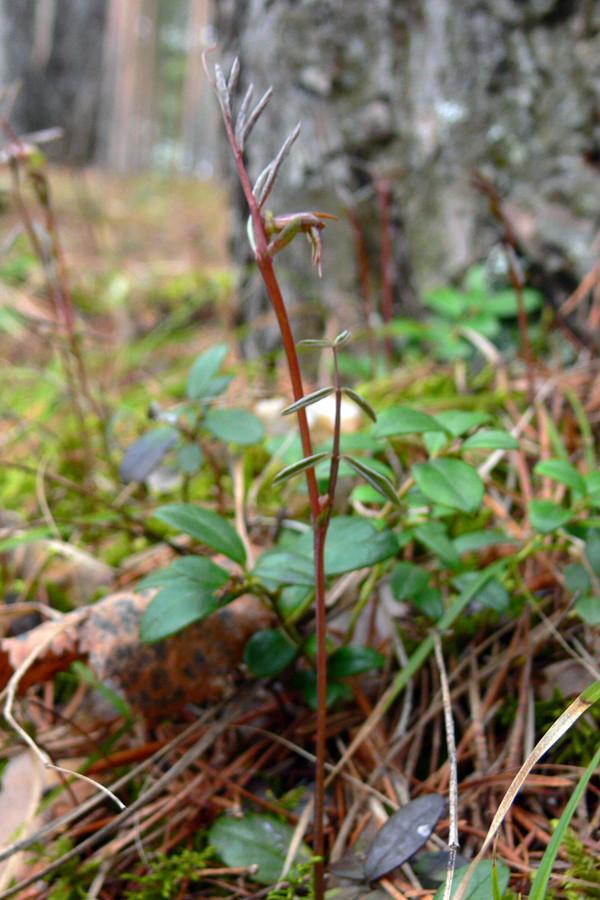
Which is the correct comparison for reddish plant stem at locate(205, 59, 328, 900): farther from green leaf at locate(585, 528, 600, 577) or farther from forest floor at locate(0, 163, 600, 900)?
green leaf at locate(585, 528, 600, 577)

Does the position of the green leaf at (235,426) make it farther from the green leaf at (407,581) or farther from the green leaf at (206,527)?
the green leaf at (407,581)

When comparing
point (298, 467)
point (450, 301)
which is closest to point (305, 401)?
→ point (298, 467)

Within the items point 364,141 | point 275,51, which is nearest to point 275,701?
point 364,141

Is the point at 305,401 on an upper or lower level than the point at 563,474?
upper

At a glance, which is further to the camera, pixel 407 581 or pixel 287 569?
pixel 407 581

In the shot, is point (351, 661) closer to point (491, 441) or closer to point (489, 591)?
point (489, 591)

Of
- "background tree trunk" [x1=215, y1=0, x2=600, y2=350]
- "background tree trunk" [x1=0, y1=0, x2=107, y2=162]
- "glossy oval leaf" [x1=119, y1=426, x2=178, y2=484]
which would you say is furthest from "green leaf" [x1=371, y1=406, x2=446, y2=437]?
"background tree trunk" [x1=0, y1=0, x2=107, y2=162]

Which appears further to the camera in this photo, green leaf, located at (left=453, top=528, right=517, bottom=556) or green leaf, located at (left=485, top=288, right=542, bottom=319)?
green leaf, located at (left=485, top=288, right=542, bottom=319)

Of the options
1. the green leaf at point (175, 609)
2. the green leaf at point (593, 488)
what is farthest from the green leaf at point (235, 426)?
the green leaf at point (593, 488)
